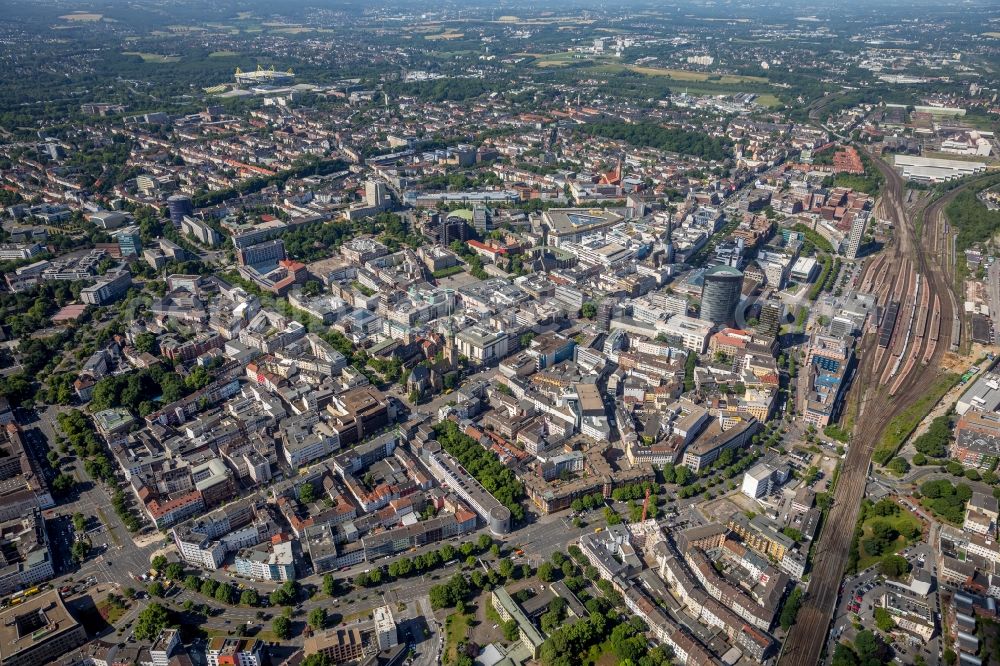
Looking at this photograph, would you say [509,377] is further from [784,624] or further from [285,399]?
[784,624]

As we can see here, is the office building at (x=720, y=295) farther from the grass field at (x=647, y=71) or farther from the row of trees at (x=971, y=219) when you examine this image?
the grass field at (x=647, y=71)

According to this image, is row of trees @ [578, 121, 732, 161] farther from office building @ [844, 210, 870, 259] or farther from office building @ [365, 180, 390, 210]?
office building @ [365, 180, 390, 210]

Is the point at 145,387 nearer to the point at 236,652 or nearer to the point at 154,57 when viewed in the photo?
the point at 236,652

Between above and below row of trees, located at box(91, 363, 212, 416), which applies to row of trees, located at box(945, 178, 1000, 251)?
above

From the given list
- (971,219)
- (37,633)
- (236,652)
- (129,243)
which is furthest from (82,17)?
(236,652)

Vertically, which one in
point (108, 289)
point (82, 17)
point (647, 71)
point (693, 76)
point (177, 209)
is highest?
point (82, 17)

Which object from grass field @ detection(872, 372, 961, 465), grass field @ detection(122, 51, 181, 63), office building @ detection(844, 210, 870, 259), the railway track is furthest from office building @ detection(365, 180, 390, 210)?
grass field @ detection(122, 51, 181, 63)

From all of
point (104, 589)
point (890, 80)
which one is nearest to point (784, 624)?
point (104, 589)
